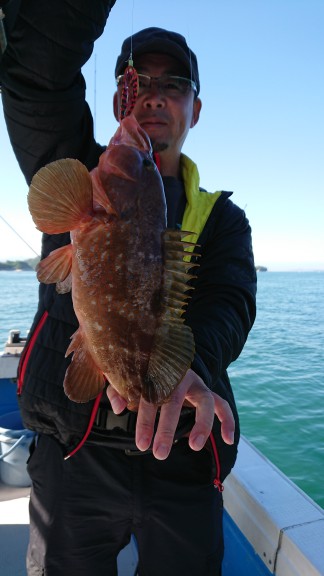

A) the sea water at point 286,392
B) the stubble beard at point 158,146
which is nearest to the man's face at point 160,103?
the stubble beard at point 158,146

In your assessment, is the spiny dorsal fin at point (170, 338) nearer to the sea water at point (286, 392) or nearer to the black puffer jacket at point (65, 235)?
the black puffer jacket at point (65, 235)

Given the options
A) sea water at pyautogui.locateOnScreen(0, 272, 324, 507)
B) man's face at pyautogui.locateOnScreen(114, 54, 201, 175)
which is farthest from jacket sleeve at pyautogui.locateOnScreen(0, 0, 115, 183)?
sea water at pyautogui.locateOnScreen(0, 272, 324, 507)

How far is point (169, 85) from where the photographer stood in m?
2.18

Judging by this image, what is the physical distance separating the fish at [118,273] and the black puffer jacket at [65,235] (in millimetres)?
338

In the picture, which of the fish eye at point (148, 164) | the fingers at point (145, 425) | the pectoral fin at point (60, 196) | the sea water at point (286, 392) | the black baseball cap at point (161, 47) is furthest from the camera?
the sea water at point (286, 392)

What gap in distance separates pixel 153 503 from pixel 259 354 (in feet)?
52.9

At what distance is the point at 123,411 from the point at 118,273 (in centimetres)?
73

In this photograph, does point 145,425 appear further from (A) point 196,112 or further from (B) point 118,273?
(A) point 196,112

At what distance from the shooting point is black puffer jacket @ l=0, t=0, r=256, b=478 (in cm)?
158

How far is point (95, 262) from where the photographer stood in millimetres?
1438

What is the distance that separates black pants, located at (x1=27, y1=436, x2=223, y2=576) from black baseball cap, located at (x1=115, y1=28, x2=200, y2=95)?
2032 millimetres

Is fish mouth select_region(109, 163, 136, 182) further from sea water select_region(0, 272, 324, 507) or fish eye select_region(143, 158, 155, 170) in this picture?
sea water select_region(0, 272, 324, 507)

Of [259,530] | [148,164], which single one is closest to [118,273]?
[148,164]

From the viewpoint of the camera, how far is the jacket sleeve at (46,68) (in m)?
1.55
